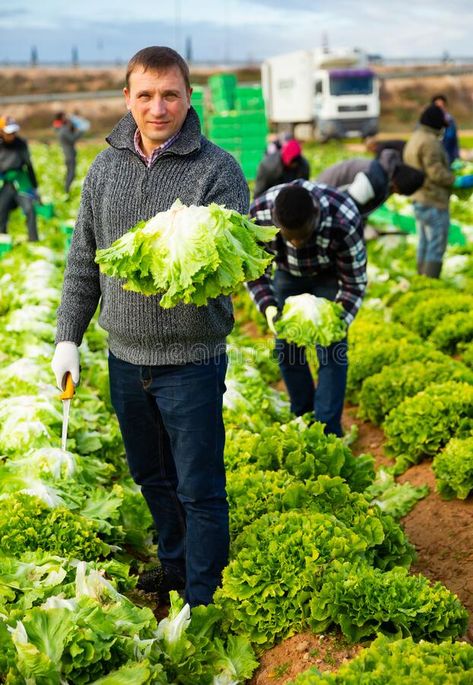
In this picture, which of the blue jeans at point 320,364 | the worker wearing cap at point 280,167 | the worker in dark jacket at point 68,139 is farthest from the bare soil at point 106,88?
the blue jeans at point 320,364

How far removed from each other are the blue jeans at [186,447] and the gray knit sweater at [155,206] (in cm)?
9

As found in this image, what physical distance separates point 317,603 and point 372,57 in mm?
91503

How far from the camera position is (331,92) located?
3741 cm

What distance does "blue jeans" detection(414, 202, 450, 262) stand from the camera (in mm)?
9758

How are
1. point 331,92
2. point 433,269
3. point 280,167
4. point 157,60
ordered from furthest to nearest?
point 331,92
point 433,269
point 280,167
point 157,60

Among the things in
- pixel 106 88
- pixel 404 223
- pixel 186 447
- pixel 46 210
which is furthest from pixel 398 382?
pixel 106 88

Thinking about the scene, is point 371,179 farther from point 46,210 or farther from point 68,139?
point 68,139

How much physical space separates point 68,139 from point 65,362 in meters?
18.7

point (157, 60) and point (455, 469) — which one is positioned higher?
point (157, 60)

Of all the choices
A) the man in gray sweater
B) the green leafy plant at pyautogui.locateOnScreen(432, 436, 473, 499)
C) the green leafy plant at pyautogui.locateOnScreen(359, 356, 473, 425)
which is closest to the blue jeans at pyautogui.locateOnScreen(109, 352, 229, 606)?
the man in gray sweater

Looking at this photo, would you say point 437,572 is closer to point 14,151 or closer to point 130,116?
point 130,116

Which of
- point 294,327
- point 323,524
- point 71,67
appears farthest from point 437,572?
point 71,67

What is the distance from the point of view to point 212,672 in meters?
3.24

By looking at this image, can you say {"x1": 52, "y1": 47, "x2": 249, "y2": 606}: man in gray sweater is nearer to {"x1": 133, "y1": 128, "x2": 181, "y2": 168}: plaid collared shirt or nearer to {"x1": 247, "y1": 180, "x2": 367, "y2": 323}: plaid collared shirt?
{"x1": 133, "y1": 128, "x2": 181, "y2": 168}: plaid collared shirt
